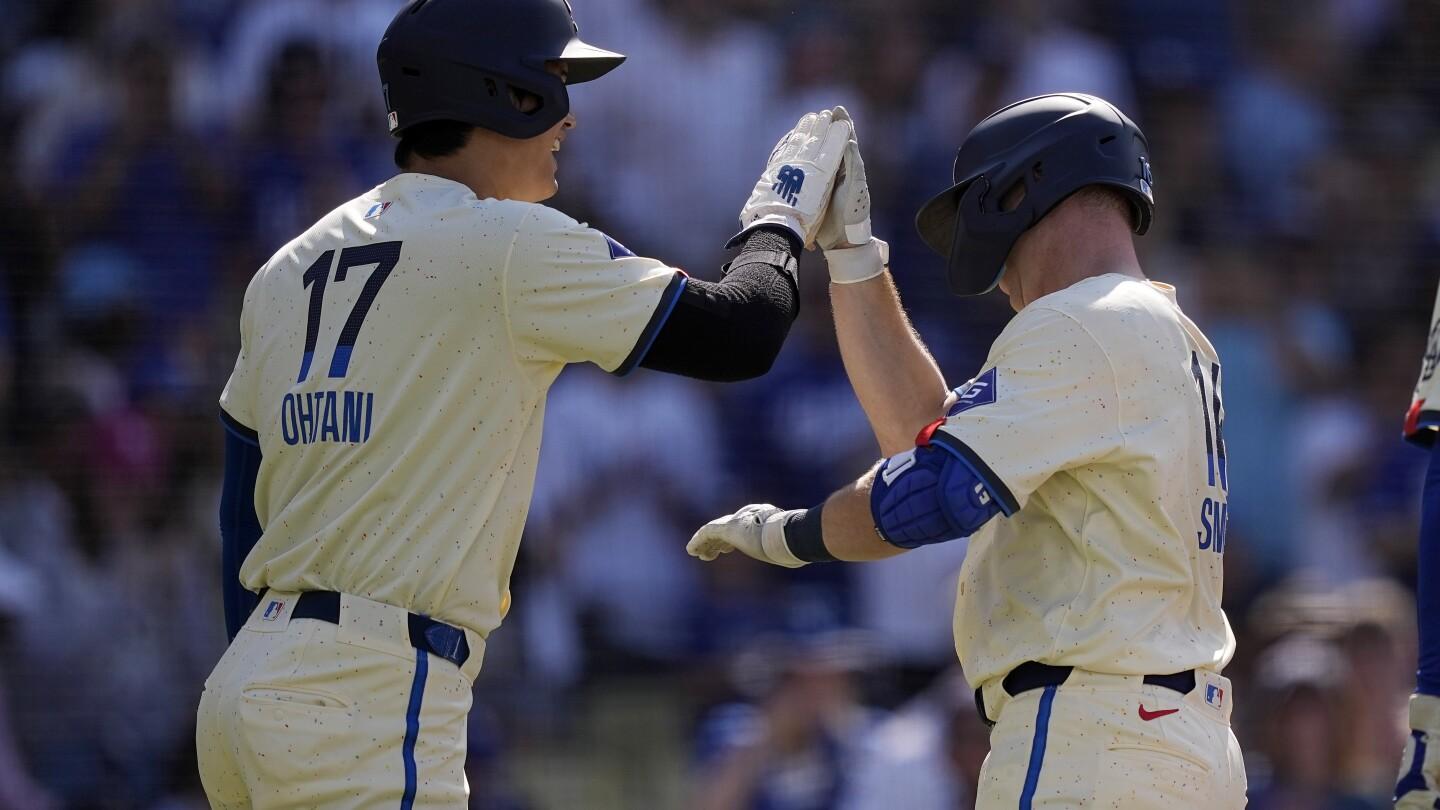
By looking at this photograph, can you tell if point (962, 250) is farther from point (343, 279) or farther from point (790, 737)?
point (790, 737)

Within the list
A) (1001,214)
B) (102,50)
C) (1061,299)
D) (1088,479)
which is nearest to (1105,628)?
(1088,479)

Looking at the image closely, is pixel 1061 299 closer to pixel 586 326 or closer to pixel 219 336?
pixel 586 326

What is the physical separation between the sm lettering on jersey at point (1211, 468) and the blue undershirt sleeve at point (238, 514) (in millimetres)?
1731

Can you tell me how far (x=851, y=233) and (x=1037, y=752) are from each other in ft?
4.60

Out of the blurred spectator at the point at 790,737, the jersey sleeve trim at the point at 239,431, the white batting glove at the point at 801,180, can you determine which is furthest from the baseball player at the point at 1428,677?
the blurred spectator at the point at 790,737

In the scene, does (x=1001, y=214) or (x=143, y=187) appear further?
(x=143, y=187)

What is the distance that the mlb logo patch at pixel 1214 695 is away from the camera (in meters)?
3.18

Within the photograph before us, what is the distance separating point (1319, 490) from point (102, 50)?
5175 millimetres

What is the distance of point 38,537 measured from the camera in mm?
6602

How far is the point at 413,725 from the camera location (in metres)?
3.03

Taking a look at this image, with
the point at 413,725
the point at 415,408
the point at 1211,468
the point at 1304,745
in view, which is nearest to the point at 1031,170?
the point at 1211,468

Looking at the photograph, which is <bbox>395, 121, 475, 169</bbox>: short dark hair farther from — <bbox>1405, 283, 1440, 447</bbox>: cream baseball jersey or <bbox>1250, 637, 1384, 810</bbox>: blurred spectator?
<bbox>1250, 637, 1384, 810</bbox>: blurred spectator

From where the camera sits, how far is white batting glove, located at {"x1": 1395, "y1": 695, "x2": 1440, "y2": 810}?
3111 mm

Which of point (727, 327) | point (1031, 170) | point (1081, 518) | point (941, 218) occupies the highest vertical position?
point (1031, 170)
